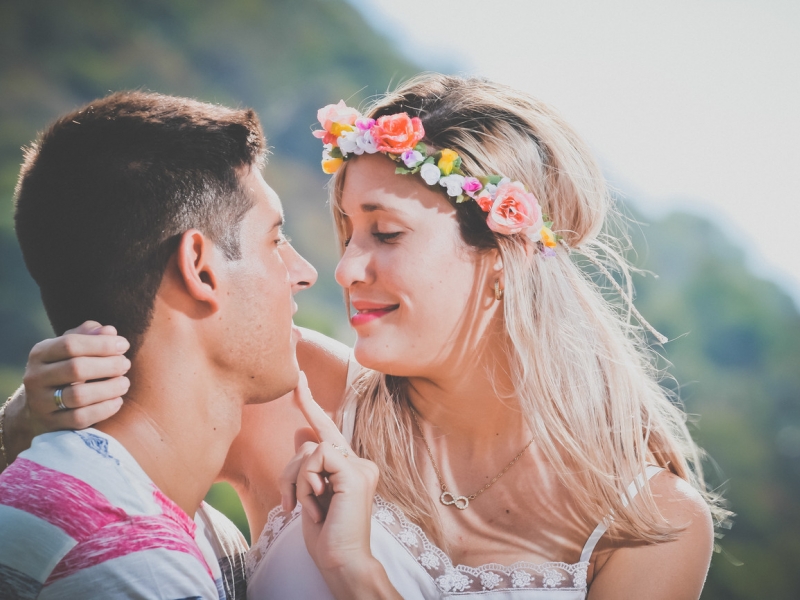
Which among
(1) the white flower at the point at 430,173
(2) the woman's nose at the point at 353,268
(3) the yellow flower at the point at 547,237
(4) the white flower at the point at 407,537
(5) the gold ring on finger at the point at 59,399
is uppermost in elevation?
(1) the white flower at the point at 430,173

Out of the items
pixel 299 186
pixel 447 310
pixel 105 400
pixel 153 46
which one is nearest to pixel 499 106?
pixel 447 310

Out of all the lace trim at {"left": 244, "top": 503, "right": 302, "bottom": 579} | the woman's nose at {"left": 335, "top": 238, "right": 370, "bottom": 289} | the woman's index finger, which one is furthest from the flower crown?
the lace trim at {"left": 244, "top": 503, "right": 302, "bottom": 579}

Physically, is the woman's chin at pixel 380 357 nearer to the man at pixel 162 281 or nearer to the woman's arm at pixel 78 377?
the man at pixel 162 281

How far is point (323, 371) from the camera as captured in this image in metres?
2.59

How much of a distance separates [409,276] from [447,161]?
37cm

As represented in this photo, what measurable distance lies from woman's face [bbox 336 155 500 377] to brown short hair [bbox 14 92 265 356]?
536mm

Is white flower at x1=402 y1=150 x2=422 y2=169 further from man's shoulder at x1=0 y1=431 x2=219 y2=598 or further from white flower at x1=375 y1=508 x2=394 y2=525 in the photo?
man's shoulder at x1=0 y1=431 x2=219 y2=598

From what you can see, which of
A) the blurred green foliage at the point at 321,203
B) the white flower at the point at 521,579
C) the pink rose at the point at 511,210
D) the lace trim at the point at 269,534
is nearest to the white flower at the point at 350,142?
the pink rose at the point at 511,210

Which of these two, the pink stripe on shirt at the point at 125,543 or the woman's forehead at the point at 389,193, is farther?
the woman's forehead at the point at 389,193

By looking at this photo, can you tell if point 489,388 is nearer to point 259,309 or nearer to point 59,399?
point 259,309

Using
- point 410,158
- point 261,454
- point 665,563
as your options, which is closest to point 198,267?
point 410,158

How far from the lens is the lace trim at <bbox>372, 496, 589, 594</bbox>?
2094 mm

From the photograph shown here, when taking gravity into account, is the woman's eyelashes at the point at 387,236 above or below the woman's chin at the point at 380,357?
above

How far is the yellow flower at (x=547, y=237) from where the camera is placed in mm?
2277
